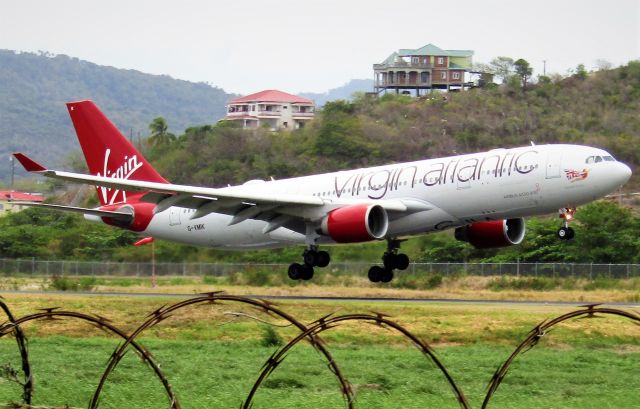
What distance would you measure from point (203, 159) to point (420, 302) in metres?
58.5

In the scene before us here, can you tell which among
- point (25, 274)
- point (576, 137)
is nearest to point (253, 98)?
point (576, 137)

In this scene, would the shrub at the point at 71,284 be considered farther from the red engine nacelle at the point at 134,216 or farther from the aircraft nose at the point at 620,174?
the aircraft nose at the point at 620,174

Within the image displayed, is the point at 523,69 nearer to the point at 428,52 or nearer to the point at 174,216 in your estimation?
the point at 428,52

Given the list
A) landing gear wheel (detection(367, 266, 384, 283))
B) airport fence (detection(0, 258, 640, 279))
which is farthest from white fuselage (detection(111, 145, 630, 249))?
airport fence (detection(0, 258, 640, 279))

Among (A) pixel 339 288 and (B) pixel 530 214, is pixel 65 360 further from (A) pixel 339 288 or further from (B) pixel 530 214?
(A) pixel 339 288

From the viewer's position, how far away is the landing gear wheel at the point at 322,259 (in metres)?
39.7

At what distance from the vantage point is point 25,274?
57469mm

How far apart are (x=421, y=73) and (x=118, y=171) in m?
110

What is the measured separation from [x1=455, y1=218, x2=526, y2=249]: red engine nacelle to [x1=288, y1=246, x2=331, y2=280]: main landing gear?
4.86m

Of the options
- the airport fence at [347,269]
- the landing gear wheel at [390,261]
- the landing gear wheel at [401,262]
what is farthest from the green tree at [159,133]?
the landing gear wheel at [401,262]

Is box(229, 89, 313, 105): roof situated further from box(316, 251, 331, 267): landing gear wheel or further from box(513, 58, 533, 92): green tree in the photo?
box(316, 251, 331, 267): landing gear wheel

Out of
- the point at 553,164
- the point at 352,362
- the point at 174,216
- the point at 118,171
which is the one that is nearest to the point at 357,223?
the point at 553,164

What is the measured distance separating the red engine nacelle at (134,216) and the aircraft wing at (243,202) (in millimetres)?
5224

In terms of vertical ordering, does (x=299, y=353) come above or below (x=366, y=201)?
below
